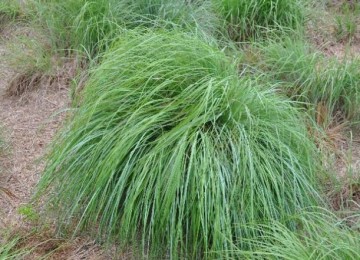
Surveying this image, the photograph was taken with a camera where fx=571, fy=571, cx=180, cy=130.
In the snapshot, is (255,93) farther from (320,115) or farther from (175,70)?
(320,115)

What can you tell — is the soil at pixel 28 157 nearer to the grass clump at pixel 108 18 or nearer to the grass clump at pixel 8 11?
the grass clump at pixel 8 11

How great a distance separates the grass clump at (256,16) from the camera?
13.9ft

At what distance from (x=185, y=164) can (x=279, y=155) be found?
1.58 ft

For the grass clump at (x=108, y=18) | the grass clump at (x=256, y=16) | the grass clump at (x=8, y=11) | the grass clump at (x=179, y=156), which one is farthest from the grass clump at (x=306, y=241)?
the grass clump at (x=8, y=11)

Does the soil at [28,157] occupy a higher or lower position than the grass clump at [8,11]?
lower

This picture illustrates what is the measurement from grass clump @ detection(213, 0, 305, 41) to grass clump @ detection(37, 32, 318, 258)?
1.18m

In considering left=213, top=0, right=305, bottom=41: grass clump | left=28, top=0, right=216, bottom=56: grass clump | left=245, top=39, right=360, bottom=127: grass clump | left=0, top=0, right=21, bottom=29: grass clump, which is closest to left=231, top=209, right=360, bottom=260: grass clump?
left=245, top=39, right=360, bottom=127: grass clump

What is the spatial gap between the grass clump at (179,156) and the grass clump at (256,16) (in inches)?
46.7

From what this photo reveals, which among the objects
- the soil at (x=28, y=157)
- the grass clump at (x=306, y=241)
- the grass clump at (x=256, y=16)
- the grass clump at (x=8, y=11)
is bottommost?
the soil at (x=28, y=157)

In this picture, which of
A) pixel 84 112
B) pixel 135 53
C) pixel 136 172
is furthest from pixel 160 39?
pixel 136 172

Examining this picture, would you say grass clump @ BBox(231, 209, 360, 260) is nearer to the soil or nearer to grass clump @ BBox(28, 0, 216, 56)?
the soil

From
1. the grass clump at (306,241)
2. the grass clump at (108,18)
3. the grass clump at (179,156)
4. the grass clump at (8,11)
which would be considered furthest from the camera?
the grass clump at (8,11)

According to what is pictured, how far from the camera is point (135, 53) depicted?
3234mm

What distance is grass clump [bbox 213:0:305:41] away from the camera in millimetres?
4223
